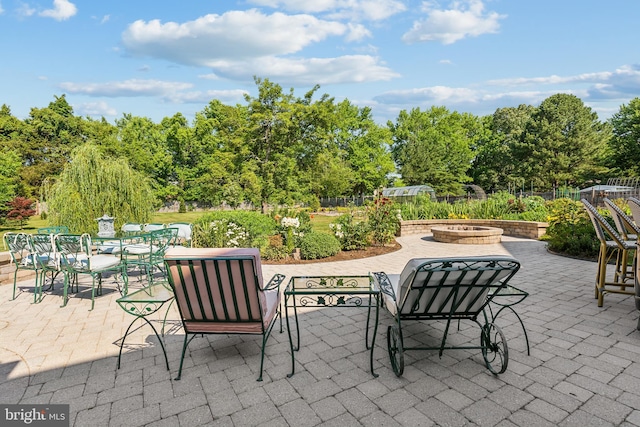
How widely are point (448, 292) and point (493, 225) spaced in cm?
1053

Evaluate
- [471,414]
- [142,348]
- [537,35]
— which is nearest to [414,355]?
[471,414]

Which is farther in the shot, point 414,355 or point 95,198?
point 95,198

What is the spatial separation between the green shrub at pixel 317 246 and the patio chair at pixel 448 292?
16.0ft

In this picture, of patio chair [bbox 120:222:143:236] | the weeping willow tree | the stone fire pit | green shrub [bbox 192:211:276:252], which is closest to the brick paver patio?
patio chair [bbox 120:222:143:236]

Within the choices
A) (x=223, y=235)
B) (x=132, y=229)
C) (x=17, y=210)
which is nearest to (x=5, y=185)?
(x=17, y=210)

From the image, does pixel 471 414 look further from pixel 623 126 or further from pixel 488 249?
pixel 623 126

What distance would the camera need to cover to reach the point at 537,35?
796 cm

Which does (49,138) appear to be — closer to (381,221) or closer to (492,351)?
(381,221)

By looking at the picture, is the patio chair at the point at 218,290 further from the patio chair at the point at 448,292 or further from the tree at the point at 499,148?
the tree at the point at 499,148

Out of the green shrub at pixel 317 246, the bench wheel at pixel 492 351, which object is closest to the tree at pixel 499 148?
the green shrub at pixel 317 246

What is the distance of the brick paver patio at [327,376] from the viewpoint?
2.25m

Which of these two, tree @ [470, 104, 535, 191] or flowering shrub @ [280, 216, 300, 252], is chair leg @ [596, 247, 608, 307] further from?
tree @ [470, 104, 535, 191]

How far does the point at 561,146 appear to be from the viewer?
30688 millimetres

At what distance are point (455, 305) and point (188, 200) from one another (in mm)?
37601
